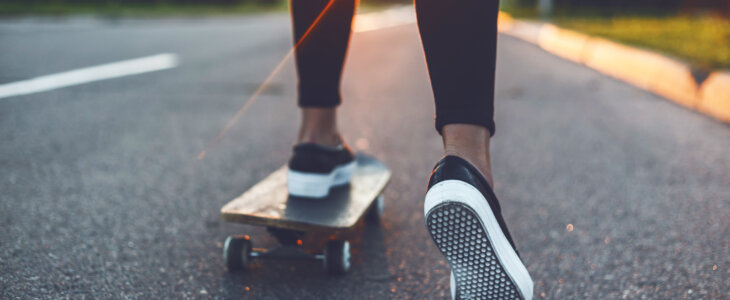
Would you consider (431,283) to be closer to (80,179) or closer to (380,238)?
(380,238)

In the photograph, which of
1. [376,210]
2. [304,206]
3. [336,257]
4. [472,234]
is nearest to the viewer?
[472,234]

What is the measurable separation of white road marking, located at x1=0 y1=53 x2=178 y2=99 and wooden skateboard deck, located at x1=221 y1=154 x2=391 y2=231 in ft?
8.87

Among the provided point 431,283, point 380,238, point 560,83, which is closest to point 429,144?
point 380,238

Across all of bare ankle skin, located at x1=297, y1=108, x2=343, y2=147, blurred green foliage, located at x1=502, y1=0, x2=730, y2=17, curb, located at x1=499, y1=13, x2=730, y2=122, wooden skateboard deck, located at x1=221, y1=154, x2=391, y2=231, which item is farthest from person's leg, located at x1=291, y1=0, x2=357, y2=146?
blurred green foliage, located at x1=502, y1=0, x2=730, y2=17

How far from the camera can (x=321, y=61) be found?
4.76ft

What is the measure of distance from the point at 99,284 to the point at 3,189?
882 millimetres

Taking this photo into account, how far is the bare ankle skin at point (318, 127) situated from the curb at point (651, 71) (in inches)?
108

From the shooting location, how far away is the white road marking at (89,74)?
3.61m

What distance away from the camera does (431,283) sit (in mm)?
1265

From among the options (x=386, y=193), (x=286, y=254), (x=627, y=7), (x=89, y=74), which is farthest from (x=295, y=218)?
(x=627, y=7)

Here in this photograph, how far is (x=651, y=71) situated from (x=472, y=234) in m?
4.35

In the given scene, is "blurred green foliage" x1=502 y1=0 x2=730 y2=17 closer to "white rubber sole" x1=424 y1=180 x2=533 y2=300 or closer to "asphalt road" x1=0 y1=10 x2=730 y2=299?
"asphalt road" x1=0 y1=10 x2=730 y2=299

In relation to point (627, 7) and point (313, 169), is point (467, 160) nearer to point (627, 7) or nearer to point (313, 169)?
point (313, 169)

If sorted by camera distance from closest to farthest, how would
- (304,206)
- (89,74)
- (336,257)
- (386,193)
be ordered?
(336,257) → (304,206) → (386,193) → (89,74)
